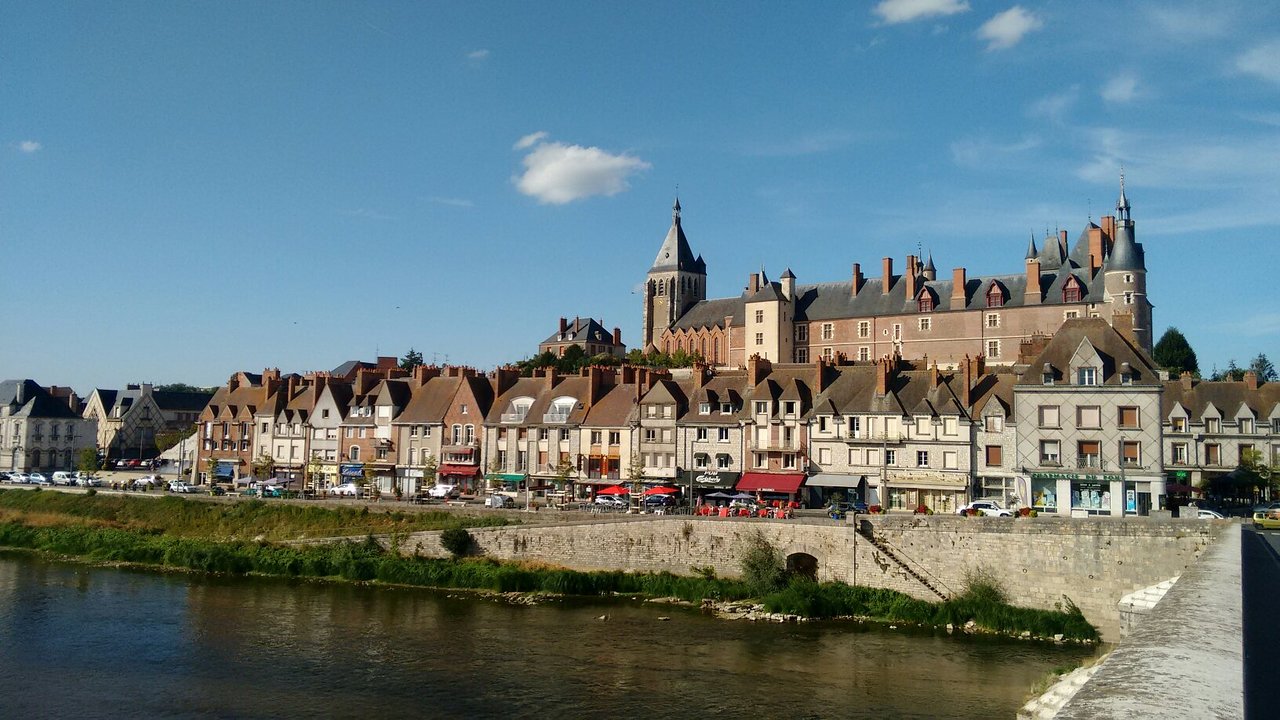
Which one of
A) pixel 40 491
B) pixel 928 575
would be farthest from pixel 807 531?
pixel 40 491

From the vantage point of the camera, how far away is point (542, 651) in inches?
973

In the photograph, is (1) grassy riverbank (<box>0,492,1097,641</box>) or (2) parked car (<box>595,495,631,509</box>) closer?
(1) grassy riverbank (<box>0,492,1097,641</box>)

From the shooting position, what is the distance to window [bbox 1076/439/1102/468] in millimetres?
33781

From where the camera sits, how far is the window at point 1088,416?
33969mm

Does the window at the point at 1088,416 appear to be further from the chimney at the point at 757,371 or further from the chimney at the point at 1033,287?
the chimney at the point at 1033,287

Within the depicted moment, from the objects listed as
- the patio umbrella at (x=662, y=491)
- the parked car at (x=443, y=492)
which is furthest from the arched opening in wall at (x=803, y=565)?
the parked car at (x=443, y=492)

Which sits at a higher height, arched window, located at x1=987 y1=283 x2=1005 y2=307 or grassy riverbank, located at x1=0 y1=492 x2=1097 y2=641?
arched window, located at x1=987 y1=283 x2=1005 y2=307

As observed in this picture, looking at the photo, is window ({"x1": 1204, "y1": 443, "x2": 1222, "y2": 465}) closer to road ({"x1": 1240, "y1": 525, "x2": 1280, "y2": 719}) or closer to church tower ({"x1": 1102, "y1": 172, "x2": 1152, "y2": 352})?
church tower ({"x1": 1102, "y1": 172, "x2": 1152, "y2": 352})

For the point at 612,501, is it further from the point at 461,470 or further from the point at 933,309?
the point at 933,309

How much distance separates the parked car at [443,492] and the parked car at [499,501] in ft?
10.4

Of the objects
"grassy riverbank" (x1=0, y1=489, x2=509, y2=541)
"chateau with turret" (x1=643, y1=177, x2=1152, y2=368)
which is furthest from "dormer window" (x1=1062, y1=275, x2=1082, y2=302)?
"grassy riverbank" (x1=0, y1=489, x2=509, y2=541)

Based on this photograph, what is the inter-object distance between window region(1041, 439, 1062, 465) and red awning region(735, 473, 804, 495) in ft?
30.6

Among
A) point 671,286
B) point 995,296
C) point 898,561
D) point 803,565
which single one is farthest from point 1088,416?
point 671,286

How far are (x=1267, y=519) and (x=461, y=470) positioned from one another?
33.8 meters
